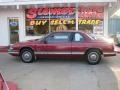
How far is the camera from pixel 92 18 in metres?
20.8

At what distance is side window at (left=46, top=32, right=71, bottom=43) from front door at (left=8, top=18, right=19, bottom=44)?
304 inches

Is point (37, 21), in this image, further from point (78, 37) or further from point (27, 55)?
point (78, 37)

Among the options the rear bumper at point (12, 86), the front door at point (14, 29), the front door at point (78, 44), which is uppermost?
the front door at point (14, 29)

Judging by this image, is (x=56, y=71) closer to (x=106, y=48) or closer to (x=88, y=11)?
(x=106, y=48)

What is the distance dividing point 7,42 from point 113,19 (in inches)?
496

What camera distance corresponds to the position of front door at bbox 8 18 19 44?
72.5ft

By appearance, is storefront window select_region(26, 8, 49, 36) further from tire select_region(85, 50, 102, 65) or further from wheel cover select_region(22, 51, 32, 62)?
tire select_region(85, 50, 102, 65)

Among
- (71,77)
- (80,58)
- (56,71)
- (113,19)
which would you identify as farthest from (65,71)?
(113,19)

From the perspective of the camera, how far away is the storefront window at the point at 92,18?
20.7 meters

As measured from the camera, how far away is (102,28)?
2081 cm

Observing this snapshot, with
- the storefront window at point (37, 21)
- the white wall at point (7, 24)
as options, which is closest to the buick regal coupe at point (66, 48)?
the storefront window at point (37, 21)

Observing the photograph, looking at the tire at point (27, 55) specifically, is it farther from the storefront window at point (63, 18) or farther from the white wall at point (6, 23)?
the white wall at point (6, 23)

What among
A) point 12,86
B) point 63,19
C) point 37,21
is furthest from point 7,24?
point 12,86

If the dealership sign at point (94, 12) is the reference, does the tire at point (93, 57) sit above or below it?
below
